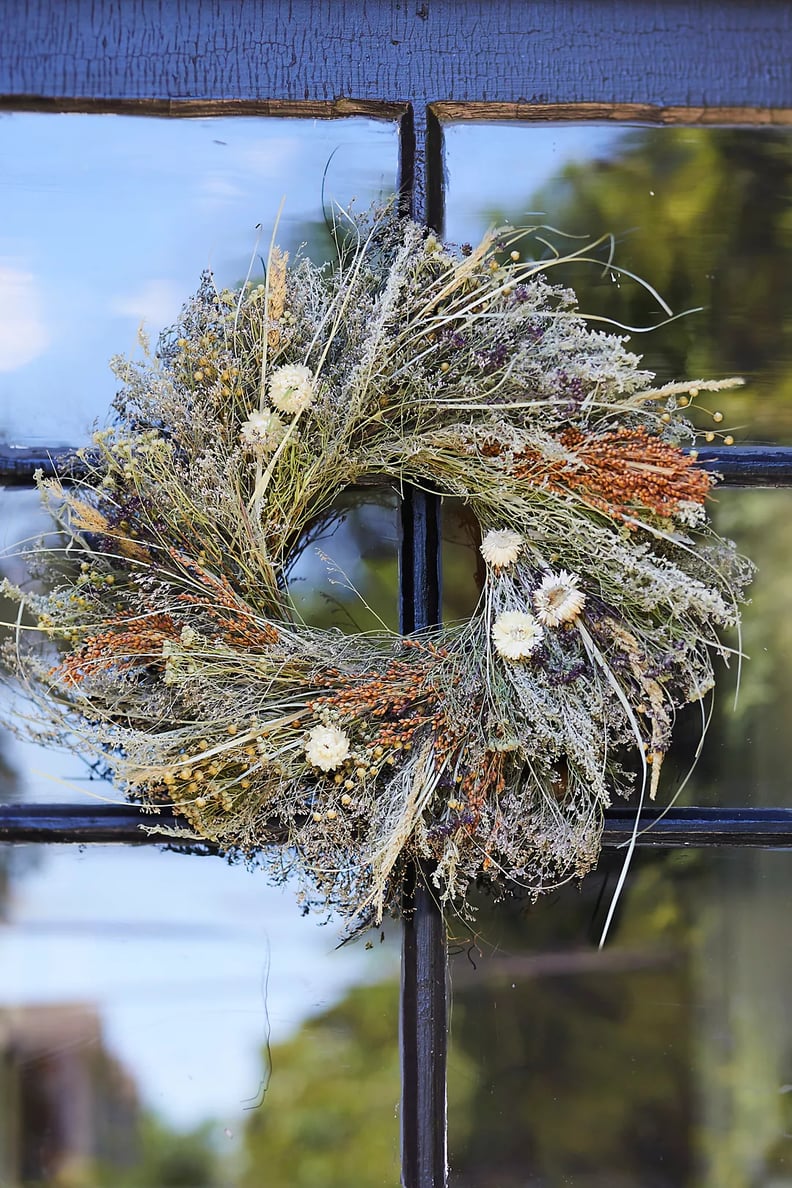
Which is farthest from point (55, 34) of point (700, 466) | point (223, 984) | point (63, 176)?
point (223, 984)

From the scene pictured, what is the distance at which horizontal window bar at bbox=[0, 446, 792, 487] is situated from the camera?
1351 mm

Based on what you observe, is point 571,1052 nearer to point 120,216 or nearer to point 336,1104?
point 336,1104

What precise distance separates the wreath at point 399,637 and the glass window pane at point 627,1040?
0.22 metres

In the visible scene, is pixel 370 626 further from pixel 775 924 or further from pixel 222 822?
pixel 775 924

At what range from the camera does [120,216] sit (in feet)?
4.50

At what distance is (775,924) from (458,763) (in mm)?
649

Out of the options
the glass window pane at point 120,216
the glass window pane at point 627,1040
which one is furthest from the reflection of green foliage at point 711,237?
the glass window pane at point 627,1040

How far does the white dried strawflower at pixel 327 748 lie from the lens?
1079mm

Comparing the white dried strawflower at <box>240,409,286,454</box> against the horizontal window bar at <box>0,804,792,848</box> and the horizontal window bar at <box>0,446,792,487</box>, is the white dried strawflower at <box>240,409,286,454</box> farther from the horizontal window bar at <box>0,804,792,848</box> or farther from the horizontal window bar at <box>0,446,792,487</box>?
the horizontal window bar at <box>0,804,792,848</box>

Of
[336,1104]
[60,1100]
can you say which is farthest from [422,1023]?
[60,1100]

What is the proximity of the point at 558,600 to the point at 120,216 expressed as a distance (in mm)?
949

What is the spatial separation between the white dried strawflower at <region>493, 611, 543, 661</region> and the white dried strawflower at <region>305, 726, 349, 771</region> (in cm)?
24

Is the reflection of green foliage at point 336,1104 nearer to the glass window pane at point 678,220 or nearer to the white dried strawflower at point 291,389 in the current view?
the white dried strawflower at point 291,389

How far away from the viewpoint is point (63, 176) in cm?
137
